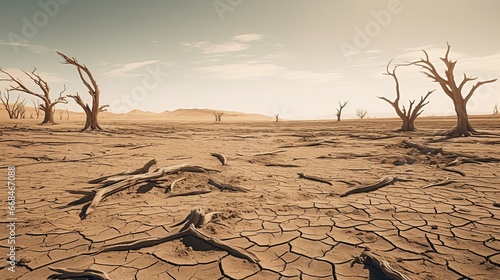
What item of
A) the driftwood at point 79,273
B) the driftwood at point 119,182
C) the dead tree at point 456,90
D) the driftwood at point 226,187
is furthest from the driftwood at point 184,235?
the dead tree at point 456,90

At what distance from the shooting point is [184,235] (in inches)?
92.9

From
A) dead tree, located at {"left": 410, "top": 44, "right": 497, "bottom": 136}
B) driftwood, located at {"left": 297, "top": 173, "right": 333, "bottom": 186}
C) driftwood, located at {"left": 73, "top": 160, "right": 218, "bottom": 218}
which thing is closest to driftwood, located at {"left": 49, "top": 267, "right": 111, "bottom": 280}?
driftwood, located at {"left": 73, "top": 160, "right": 218, "bottom": 218}

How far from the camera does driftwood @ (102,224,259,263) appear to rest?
6.81ft

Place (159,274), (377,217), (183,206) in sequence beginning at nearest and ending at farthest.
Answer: (159,274), (377,217), (183,206)

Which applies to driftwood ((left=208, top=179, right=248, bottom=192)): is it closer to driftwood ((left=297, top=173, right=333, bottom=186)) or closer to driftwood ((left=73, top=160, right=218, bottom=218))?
driftwood ((left=73, top=160, right=218, bottom=218))

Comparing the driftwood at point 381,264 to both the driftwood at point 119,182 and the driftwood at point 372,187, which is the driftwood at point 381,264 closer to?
the driftwood at point 372,187

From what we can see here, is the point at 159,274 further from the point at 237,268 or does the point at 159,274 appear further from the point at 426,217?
the point at 426,217

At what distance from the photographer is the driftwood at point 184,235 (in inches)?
81.7

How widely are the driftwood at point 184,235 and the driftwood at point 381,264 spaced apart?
2.71 ft

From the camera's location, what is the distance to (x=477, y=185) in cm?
387

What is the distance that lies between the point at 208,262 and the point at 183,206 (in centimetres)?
127

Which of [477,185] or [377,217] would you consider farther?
[477,185]

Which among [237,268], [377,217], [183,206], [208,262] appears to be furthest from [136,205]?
[377,217]

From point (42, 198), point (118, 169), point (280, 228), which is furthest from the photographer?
point (118, 169)
